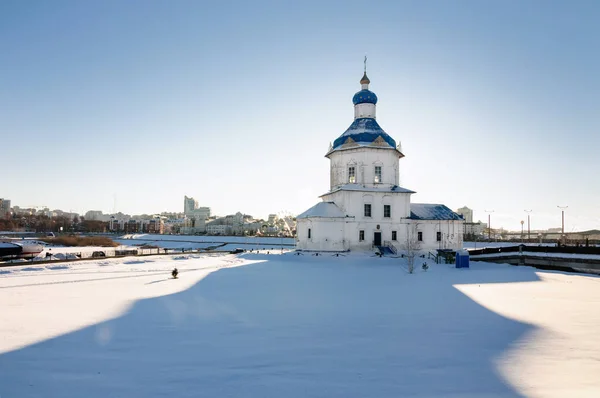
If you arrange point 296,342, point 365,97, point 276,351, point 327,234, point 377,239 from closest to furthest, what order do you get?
point 276,351 < point 296,342 < point 327,234 < point 377,239 < point 365,97

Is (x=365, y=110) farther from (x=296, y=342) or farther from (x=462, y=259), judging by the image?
(x=296, y=342)

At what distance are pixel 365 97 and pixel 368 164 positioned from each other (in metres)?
7.87

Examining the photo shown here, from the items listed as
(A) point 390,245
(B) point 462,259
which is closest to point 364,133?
(A) point 390,245

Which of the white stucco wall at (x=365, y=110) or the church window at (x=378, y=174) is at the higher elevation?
the white stucco wall at (x=365, y=110)

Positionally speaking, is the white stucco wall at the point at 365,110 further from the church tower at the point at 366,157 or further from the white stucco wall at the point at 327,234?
the white stucco wall at the point at 327,234

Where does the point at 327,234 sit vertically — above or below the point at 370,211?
below

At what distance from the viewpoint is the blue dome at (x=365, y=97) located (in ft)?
133

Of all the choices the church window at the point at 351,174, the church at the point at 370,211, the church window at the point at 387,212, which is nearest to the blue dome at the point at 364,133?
the church at the point at 370,211

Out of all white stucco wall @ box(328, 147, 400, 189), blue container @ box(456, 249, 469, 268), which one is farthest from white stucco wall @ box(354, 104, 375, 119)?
blue container @ box(456, 249, 469, 268)

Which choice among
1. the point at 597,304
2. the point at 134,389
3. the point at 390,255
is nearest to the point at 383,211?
the point at 390,255

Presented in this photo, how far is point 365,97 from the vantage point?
40625 mm

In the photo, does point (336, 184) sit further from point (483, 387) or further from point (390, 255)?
point (483, 387)

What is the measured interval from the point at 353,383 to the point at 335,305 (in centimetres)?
645

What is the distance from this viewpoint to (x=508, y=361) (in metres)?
7.14
